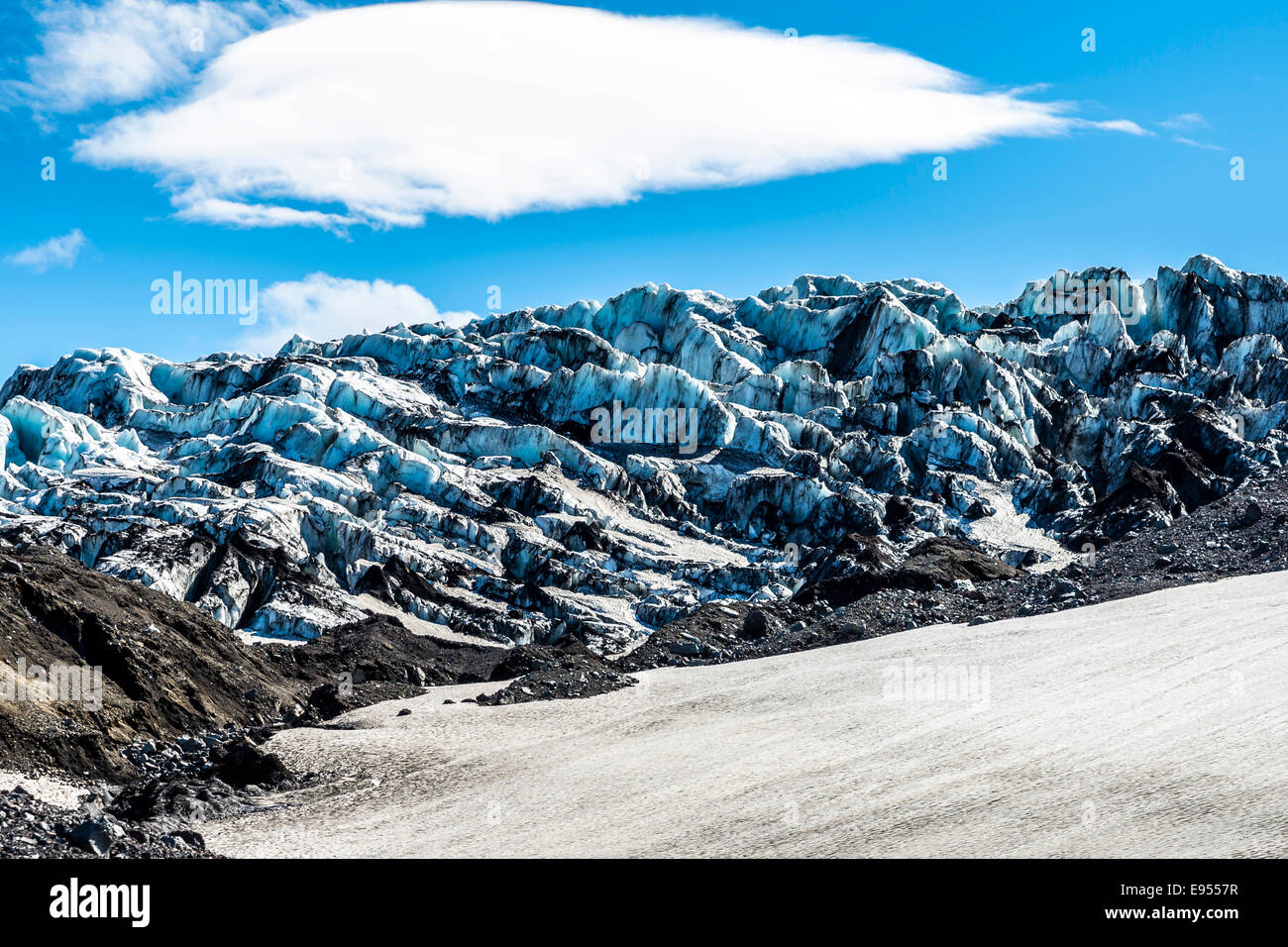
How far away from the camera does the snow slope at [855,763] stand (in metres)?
24.5

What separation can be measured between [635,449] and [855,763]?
222 feet

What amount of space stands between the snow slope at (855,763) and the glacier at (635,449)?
18.6 meters

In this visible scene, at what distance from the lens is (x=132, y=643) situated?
3656 cm

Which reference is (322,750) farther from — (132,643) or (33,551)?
(33,551)

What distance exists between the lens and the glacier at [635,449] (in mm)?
62156

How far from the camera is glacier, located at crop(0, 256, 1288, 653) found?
62.2m

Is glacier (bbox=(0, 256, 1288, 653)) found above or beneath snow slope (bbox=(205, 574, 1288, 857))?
above

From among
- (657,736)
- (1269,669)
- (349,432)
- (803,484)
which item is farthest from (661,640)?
(349,432)

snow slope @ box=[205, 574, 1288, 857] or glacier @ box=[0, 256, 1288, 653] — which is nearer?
snow slope @ box=[205, 574, 1288, 857]

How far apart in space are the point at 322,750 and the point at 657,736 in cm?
1003

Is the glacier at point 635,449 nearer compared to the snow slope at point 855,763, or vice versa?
the snow slope at point 855,763

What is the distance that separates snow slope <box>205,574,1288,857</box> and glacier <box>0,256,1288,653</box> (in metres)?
18.6

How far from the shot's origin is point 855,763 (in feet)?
97.3

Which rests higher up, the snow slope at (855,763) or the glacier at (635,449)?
the glacier at (635,449)
